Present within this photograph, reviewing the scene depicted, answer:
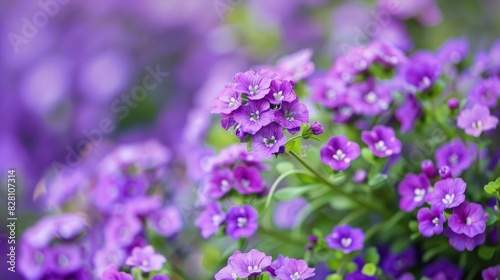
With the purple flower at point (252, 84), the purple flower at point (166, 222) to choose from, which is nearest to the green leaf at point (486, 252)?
the purple flower at point (252, 84)

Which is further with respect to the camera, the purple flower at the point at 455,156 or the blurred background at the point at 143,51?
the blurred background at the point at 143,51

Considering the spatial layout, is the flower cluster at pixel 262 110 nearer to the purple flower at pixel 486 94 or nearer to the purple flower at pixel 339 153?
the purple flower at pixel 339 153

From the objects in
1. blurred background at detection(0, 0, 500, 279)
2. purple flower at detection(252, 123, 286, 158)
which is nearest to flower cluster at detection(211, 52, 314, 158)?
purple flower at detection(252, 123, 286, 158)

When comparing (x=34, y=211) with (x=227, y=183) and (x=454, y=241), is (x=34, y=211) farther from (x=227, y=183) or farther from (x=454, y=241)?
(x=454, y=241)

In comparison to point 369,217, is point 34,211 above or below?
above

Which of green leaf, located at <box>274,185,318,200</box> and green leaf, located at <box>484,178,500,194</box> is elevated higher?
green leaf, located at <box>274,185,318,200</box>

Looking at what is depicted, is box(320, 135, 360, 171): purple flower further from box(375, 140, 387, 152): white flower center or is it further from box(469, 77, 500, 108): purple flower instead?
box(469, 77, 500, 108): purple flower

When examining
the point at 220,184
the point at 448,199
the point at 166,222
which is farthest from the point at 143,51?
the point at 448,199

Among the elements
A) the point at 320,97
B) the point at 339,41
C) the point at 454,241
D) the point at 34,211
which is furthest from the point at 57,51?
the point at 454,241
